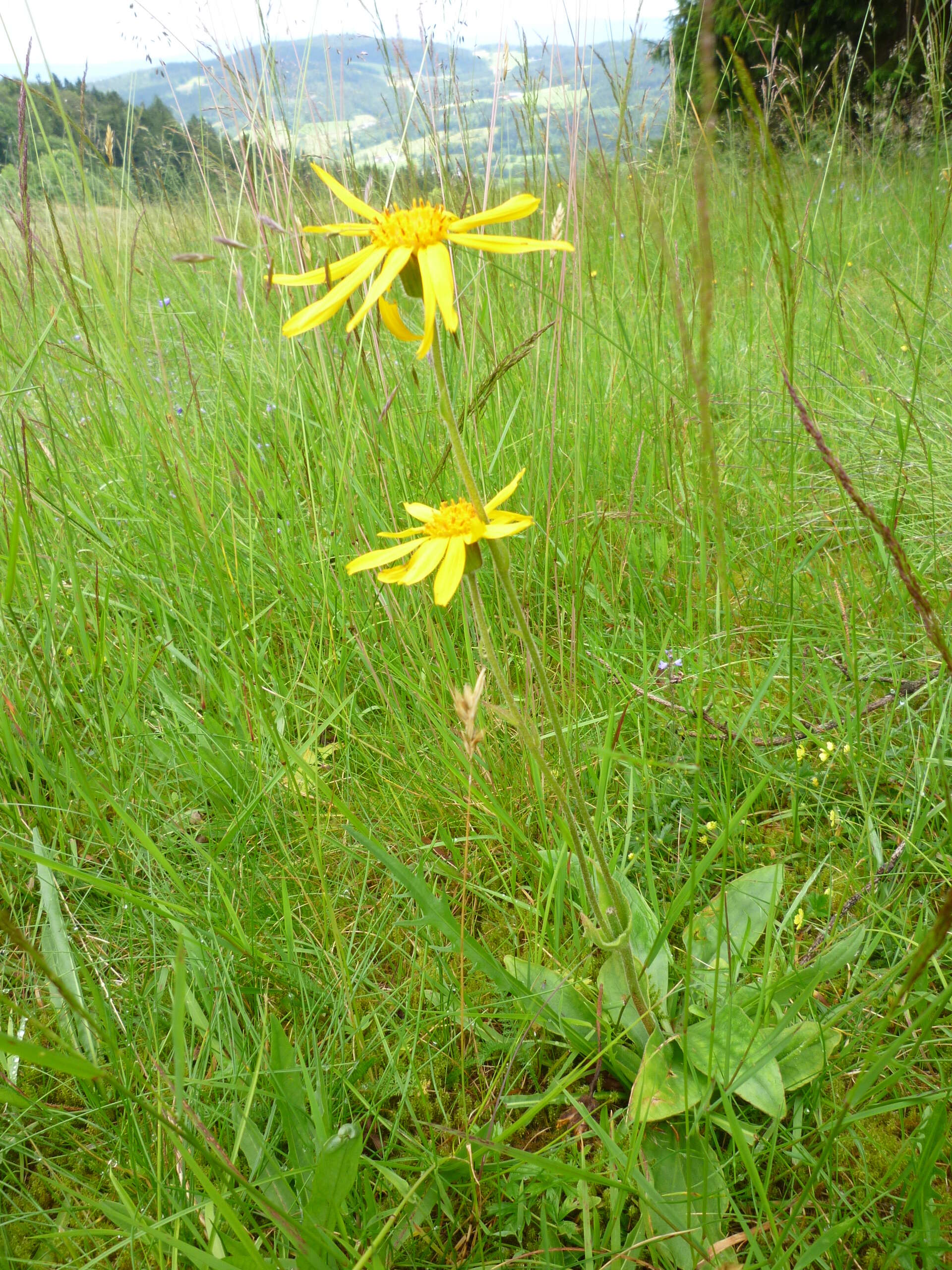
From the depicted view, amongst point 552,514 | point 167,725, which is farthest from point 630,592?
point 167,725

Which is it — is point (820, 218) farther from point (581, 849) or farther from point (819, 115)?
point (581, 849)

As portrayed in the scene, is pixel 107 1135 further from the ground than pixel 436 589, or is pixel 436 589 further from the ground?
pixel 436 589

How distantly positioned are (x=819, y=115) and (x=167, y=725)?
7.59 m

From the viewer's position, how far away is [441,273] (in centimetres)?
73

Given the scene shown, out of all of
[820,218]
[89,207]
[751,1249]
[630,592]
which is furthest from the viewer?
[820,218]

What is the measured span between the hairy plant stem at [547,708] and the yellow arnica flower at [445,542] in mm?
18

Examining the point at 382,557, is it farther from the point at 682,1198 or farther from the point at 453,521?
the point at 682,1198

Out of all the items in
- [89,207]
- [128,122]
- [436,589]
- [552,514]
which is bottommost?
[552,514]

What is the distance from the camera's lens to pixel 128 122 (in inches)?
70.2

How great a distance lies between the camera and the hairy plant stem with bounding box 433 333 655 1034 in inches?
28.6

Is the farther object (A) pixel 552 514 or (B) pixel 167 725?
(A) pixel 552 514

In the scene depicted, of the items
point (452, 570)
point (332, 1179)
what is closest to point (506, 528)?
point (452, 570)

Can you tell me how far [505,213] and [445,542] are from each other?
34 cm

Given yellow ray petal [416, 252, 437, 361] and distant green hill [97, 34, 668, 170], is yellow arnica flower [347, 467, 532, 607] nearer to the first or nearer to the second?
yellow ray petal [416, 252, 437, 361]
